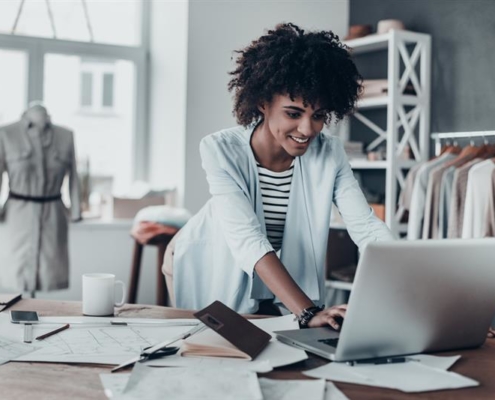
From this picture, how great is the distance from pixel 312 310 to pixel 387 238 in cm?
42

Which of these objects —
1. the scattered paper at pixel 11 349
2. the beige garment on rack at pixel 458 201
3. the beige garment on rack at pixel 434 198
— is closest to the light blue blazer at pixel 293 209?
the scattered paper at pixel 11 349

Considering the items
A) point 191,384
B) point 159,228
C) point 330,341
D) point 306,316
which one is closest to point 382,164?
point 159,228

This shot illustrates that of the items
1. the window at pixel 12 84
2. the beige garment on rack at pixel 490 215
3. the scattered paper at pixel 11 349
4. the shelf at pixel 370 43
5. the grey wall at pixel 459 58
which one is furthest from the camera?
the window at pixel 12 84

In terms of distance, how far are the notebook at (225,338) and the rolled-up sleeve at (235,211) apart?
0.42 meters

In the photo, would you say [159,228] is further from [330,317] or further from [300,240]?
[330,317]

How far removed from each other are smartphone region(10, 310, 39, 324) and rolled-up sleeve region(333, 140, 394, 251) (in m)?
0.90

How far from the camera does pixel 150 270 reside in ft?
16.4

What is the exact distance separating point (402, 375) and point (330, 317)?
314 mm

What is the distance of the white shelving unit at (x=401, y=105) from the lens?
4441 mm

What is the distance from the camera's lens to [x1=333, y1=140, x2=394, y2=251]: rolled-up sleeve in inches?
80.9

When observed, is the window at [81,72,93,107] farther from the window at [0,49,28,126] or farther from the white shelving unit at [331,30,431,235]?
the white shelving unit at [331,30,431,235]

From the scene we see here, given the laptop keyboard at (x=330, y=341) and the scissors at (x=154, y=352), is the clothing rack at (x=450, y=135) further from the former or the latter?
the scissors at (x=154, y=352)

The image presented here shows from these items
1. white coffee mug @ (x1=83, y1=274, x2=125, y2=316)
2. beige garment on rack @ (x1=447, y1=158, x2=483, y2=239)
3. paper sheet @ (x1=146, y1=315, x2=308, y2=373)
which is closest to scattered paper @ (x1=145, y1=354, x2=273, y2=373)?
paper sheet @ (x1=146, y1=315, x2=308, y2=373)

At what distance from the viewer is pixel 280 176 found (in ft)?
7.14
